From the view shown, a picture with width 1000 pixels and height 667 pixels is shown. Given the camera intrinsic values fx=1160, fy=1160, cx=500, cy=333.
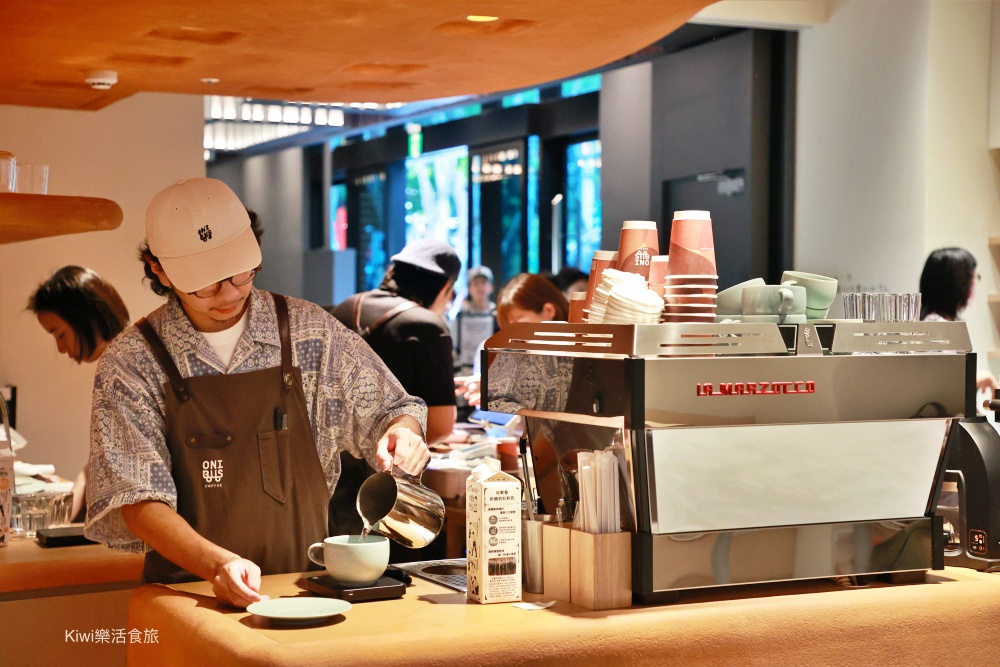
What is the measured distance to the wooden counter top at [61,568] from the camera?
8.94 ft

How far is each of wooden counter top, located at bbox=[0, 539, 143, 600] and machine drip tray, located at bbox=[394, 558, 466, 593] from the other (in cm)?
99

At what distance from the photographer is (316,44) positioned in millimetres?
3510

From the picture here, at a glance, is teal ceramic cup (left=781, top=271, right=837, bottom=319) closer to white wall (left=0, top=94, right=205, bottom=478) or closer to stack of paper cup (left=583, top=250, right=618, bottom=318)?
stack of paper cup (left=583, top=250, right=618, bottom=318)

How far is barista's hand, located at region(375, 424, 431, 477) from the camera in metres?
2.09

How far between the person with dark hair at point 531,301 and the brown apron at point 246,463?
239cm

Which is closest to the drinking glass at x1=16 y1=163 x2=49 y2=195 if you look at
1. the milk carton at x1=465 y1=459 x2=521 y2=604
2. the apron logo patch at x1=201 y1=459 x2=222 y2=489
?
the apron logo patch at x1=201 y1=459 x2=222 y2=489

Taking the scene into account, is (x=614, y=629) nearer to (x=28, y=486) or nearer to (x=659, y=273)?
(x=659, y=273)

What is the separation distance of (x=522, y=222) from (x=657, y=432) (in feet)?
28.2

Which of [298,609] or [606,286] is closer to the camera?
[298,609]

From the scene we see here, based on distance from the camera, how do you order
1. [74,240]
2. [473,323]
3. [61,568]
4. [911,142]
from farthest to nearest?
1. [473,323]
2. [911,142]
3. [74,240]
4. [61,568]

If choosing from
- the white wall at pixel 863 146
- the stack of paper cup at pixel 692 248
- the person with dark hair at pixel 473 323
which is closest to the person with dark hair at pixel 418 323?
the stack of paper cup at pixel 692 248

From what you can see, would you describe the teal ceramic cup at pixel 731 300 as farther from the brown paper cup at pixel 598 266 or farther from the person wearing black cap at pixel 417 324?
the person wearing black cap at pixel 417 324

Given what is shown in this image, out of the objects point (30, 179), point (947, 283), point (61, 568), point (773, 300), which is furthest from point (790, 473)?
point (947, 283)

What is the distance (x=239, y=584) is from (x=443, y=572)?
0.46 m
